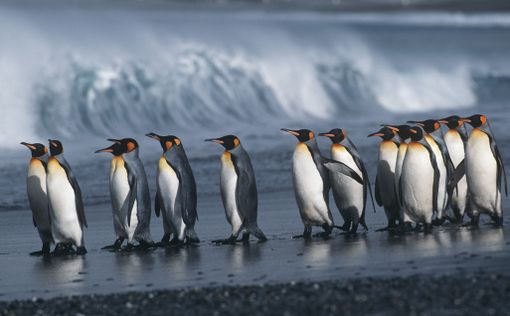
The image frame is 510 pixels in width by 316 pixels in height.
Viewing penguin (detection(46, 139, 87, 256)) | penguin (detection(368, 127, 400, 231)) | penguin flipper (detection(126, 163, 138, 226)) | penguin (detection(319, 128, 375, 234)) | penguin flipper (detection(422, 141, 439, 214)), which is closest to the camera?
penguin (detection(46, 139, 87, 256))

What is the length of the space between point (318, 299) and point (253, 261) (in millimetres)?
1909

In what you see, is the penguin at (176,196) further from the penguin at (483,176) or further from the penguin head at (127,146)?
the penguin at (483,176)

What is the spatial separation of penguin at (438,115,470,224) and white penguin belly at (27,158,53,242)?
10.6ft

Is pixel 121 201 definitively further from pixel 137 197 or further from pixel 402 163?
pixel 402 163

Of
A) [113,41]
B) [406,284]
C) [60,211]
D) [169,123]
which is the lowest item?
[406,284]

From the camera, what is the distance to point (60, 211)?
424 inches

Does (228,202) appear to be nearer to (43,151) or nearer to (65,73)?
(43,151)

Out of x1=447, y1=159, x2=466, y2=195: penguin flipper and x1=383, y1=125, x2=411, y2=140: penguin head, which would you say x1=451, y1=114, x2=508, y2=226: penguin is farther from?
x1=383, y1=125, x2=411, y2=140: penguin head

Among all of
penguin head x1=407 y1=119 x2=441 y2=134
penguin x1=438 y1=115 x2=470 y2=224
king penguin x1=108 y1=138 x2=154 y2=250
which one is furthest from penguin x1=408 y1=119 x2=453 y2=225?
king penguin x1=108 y1=138 x2=154 y2=250

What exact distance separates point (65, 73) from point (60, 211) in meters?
17.2

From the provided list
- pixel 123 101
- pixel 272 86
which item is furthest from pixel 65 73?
pixel 272 86

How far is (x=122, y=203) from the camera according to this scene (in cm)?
1095

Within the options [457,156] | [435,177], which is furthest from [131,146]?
[457,156]

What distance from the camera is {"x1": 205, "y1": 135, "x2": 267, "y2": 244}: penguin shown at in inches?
430
